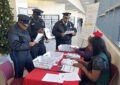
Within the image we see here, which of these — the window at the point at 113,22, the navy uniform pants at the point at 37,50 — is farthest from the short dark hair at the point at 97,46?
the navy uniform pants at the point at 37,50

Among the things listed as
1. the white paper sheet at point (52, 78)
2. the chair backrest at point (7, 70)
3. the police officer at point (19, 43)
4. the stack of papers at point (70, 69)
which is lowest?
the chair backrest at point (7, 70)

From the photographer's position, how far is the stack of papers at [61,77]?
128 centimetres

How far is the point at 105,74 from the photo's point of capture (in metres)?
1.45

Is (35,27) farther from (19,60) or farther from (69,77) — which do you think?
(69,77)

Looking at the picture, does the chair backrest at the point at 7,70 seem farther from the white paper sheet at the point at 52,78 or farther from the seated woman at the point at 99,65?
the seated woman at the point at 99,65

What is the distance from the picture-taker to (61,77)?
1.34 metres

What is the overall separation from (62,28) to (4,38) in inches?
66.0

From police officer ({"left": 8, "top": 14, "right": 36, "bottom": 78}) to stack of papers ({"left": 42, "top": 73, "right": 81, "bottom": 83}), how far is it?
2.39 feet

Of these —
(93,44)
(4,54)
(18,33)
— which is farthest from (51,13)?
(93,44)

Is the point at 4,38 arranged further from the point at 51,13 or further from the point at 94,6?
the point at 51,13

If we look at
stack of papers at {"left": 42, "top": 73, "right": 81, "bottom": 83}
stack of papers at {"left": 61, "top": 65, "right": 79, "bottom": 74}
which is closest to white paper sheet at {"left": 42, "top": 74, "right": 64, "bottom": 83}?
stack of papers at {"left": 42, "top": 73, "right": 81, "bottom": 83}

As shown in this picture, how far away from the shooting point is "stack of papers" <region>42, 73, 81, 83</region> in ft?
4.19

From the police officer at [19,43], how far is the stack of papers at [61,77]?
728 millimetres

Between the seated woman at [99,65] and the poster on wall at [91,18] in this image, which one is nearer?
the seated woman at [99,65]
